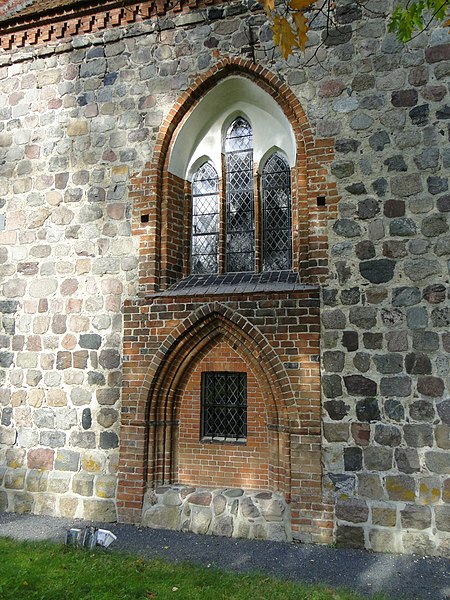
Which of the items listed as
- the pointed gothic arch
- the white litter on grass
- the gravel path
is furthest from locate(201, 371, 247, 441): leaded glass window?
the white litter on grass

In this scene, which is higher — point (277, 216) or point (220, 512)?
point (277, 216)

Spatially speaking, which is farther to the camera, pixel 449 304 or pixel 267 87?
pixel 267 87

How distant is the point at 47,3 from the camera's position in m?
7.57

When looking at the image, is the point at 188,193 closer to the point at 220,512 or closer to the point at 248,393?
the point at 248,393

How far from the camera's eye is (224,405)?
6.25 metres

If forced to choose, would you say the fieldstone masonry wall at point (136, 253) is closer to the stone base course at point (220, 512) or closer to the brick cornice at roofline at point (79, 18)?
the brick cornice at roofline at point (79, 18)

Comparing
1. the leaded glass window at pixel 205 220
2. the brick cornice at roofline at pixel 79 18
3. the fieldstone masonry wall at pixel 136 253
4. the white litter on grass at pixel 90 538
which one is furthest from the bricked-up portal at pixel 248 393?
the brick cornice at roofline at pixel 79 18

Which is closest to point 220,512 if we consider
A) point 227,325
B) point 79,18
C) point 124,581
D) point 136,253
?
point 124,581

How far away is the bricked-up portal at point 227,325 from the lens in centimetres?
561

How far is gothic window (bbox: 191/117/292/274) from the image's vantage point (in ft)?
21.6

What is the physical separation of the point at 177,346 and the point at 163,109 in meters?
3.32

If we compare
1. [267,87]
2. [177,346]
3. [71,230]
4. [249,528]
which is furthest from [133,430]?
[267,87]

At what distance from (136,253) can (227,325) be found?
1628 mm

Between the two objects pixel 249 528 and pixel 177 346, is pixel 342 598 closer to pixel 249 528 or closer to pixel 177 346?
pixel 249 528
